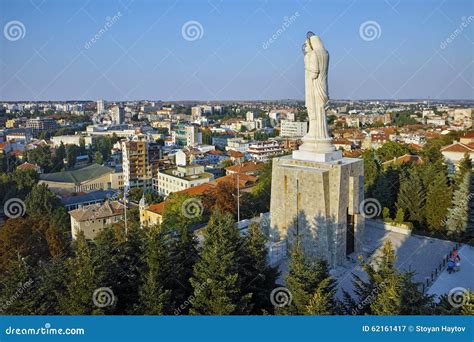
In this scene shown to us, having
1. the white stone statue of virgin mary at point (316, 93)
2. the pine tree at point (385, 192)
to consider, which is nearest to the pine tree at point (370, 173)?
the pine tree at point (385, 192)

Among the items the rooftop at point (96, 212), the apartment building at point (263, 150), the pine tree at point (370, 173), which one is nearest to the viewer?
the pine tree at point (370, 173)

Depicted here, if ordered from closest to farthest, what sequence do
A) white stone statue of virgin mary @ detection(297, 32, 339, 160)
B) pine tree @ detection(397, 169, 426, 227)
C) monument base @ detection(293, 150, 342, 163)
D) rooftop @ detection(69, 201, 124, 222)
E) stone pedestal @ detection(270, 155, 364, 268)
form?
stone pedestal @ detection(270, 155, 364, 268) < white stone statue of virgin mary @ detection(297, 32, 339, 160) < monument base @ detection(293, 150, 342, 163) < pine tree @ detection(397, 169, 426, 227) < rooftop @ detection(69, 201, 124, 222)

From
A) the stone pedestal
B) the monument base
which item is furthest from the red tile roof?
the monument base

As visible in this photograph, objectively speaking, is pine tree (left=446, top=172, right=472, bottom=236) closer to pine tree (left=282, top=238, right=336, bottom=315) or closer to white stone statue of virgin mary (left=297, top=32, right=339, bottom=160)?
white stone statue of virgin mary (left=297, top=32, right=339, bottom=160)

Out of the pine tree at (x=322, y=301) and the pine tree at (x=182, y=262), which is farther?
the pine tree at (x=182, y=262)

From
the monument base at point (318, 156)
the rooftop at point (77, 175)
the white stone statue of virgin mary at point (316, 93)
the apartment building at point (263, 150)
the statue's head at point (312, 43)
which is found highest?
Answer: the statue's head at point (312, 43)

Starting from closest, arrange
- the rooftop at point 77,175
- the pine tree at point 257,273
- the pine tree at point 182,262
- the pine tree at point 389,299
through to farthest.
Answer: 1. the pine tree at point 389,299
2. the pine tree at point 182,262
3. the pine tree at point 257,273
4. the rooftop at point 77,175

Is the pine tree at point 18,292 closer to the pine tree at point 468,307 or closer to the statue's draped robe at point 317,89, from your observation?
the pine tree at point 468,307

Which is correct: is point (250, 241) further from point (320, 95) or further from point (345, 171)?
point (320, 95)
